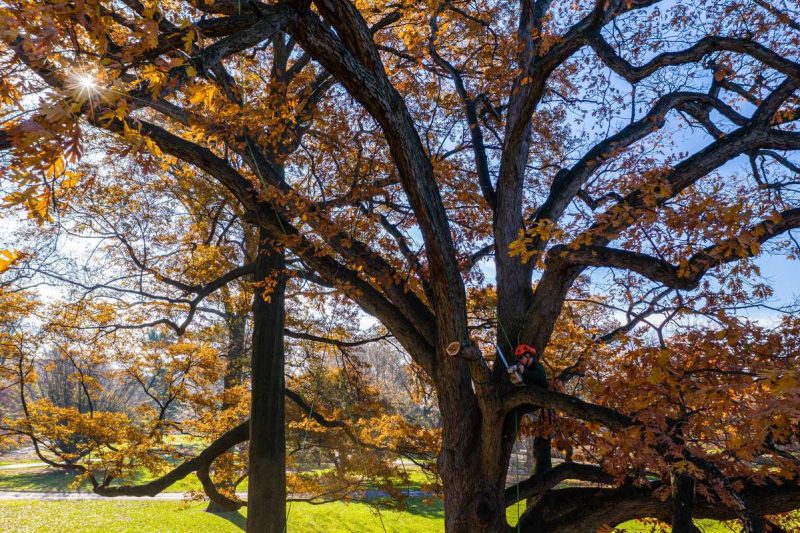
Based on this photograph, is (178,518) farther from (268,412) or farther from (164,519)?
(268,412)

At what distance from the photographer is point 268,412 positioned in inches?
254

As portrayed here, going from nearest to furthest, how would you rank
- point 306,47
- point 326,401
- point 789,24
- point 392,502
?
point 306,47
point 789,24
point 392,502
point 326,401

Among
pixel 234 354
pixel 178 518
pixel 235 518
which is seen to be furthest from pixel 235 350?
pixel 178 518

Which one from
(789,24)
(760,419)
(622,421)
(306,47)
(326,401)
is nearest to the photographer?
(760,419)

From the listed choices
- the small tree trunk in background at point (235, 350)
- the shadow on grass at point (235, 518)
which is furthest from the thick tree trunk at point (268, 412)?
the shadow on grass at point (235, 518)

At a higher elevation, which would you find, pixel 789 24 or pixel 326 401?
pixel 789 24

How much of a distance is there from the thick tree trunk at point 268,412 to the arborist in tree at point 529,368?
331 centimetres

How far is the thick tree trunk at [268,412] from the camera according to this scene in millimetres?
6133

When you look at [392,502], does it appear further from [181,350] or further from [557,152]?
[557,152]

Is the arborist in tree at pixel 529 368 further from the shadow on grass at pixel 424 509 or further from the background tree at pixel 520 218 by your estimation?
the shadow on grass at pixel 424 509

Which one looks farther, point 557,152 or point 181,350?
point 181,350

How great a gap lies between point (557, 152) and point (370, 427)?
19.4ft

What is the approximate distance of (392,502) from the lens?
813 centimetres

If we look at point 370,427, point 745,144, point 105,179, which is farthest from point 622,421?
point 105,179
